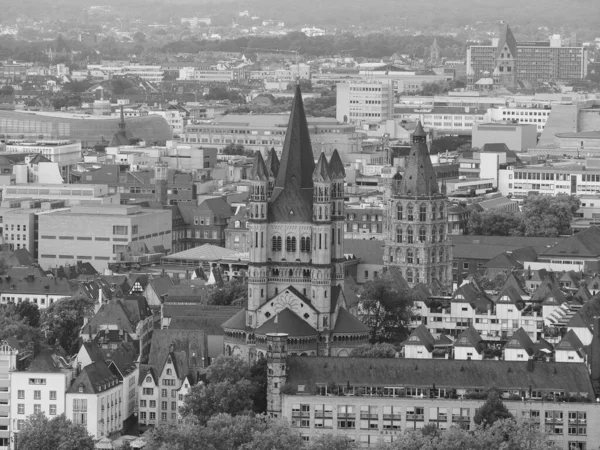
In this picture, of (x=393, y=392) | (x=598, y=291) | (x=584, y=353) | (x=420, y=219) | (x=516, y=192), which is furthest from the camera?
(x=516, y=192)

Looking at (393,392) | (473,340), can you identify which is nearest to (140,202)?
(473,340)

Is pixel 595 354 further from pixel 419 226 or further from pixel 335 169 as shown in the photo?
pixel 419 226

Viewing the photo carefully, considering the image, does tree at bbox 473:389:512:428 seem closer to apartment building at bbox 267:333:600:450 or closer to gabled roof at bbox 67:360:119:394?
apartment building at bbox 267:333:600:450

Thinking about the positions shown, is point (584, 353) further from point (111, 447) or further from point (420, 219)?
point (420, 219)

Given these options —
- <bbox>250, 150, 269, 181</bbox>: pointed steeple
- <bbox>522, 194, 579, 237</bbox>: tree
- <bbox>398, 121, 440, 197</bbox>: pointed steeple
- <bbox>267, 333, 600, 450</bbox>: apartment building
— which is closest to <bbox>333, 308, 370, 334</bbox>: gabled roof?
<bbox>250, 150, 269, 181</bbox>: pointed steeple

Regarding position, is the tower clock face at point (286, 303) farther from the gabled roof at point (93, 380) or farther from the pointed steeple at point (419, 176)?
the pointed steeple at point (419, 176)

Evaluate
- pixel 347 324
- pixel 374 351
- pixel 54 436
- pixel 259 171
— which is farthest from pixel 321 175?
pixel 54 436
